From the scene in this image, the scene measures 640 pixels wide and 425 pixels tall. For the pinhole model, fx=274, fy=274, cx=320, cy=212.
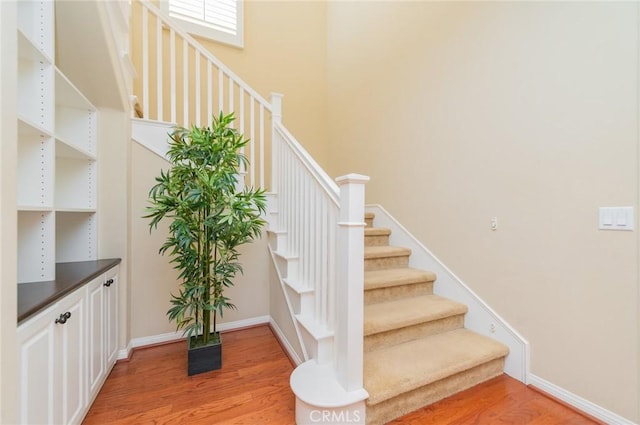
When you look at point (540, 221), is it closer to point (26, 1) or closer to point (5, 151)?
point (5, 151)

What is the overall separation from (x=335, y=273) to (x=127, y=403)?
1452mm

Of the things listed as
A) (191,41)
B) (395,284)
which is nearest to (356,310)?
(395,284)

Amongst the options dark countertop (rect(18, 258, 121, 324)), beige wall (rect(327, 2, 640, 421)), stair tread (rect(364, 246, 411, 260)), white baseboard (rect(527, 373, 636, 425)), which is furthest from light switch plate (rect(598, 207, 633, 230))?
dark countertop (rect(18, 258, 121, 324))

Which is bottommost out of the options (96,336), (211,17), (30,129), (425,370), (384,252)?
(425,370)

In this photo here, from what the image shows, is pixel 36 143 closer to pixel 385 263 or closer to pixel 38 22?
pixel 38 22

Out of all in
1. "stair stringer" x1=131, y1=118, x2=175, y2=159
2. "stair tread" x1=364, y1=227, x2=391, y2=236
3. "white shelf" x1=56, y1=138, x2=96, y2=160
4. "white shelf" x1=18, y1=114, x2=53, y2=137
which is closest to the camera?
"white shelf" x1=18, y1=114, x2=53, y2=137

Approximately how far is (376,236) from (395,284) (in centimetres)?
69

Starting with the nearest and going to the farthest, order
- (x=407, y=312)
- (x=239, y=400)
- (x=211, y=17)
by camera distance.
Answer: (x=239, y=400), (x=407, y=312), (x=211, y=17)

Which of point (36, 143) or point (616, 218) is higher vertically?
point (36, 143)

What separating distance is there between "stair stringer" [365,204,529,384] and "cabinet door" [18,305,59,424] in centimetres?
242

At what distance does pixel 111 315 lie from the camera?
1862mm

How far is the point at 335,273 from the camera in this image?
153 centimetres

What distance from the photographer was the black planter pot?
1.90m

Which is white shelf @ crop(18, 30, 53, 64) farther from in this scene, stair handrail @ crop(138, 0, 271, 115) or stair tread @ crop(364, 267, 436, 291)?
stair tread @ crop(364, 267, 436, 291)
